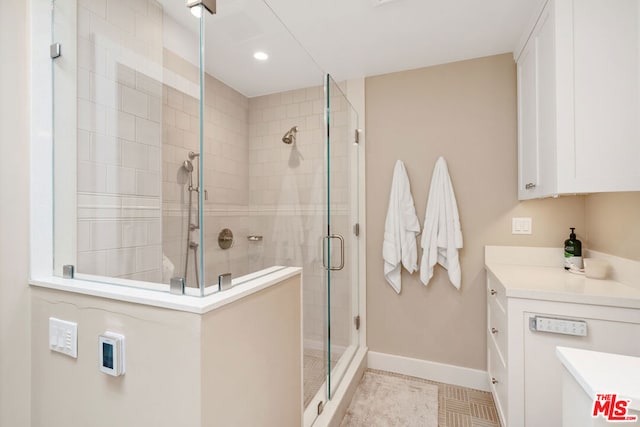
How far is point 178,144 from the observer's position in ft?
4.03

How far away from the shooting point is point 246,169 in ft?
4.58

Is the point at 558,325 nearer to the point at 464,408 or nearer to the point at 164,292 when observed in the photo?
the point at 464,408

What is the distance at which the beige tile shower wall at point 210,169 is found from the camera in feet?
3.54

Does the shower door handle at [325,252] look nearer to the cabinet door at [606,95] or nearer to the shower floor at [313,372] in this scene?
the shower floor at [313,372]

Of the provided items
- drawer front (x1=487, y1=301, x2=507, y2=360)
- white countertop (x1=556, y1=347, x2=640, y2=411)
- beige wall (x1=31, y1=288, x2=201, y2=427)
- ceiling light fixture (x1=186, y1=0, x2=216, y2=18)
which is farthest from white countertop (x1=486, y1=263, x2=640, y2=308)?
ceiling light fixture (x1=186, y1=0, x2=216, y2=18)

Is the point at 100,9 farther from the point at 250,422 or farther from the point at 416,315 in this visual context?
the point at 416,315

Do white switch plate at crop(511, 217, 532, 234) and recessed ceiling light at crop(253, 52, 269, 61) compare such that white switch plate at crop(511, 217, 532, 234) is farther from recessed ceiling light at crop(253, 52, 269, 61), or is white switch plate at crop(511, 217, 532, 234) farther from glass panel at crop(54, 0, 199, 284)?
glass panel at crop(54, 0, 199, 284)

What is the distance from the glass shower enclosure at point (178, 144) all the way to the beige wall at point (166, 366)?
0.12 m

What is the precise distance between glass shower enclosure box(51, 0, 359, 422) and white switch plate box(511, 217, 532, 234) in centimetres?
153

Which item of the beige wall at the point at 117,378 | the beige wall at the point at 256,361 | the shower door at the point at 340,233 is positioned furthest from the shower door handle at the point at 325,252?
the beige wall at the point at 117,378

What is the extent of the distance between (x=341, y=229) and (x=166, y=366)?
150 cm

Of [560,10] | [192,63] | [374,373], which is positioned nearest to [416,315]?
[374,373]

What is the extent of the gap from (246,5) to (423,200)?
174 cm

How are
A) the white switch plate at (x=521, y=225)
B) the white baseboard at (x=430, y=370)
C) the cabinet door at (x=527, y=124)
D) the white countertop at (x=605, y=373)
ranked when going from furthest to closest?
the white baseboard at (x=430, y=370), the white switch plate at (x=521, y=225), the cabinet door at (x=527, y=124), the white countertop at (x=605, y=373)
